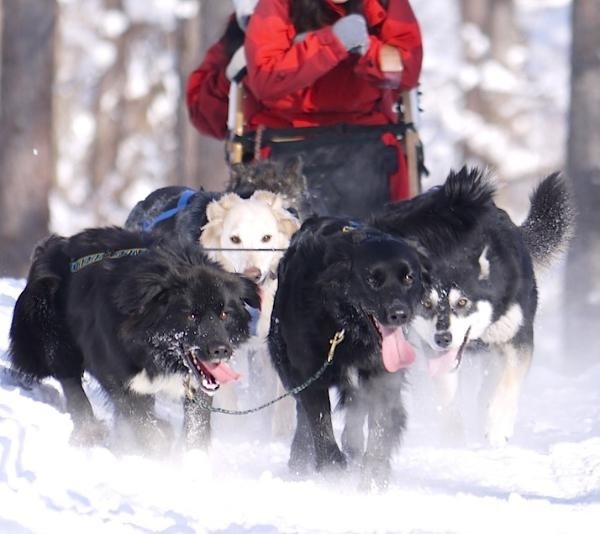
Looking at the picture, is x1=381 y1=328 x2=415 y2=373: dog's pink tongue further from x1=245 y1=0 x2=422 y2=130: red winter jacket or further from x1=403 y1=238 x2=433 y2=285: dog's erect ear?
x1=245 y1=0 x2=422 y2=130: red winter jacket

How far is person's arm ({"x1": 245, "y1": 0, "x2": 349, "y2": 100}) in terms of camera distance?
6906mm

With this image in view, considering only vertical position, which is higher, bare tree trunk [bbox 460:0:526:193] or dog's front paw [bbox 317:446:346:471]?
bare tree trunk [bbox 460:0:526:193]

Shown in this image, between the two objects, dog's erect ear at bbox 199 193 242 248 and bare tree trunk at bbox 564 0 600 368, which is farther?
bare tree trunk at bbox 564 0 600 368

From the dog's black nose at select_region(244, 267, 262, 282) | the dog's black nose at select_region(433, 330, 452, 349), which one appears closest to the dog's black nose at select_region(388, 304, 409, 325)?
the dog's black nose at select_region(433, 330, 452, 349)

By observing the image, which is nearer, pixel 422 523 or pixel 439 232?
pixel 422 523

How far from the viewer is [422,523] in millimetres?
4246

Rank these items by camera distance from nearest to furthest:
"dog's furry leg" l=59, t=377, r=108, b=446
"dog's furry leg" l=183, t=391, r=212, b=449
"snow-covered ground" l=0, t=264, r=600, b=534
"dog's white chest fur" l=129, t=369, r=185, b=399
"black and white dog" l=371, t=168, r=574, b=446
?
"snow-covered ground" l=0, t=264, r=600, b=534, "dog's white chest fur" l=129, t=369, r=185, b=399, "dog's furry leg" l=183, t=391, r=212, b=449, "dog's furry leg" l=59, t=377, r=108, b=446, "black and white dog" l=371, t=168, r=574, b=446

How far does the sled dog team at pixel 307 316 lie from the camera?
4965mm

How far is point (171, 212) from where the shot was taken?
23.2 feet

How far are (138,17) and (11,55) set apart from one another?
12173 mm

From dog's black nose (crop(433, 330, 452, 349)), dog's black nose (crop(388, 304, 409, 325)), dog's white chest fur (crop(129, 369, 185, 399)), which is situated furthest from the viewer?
dog's black nose (crop(433, 330, 452, 349))

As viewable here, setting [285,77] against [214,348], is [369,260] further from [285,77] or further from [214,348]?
[285,77]

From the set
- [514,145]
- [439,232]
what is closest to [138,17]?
[514,145]

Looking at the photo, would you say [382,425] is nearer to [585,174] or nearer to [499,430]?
[499,430]
